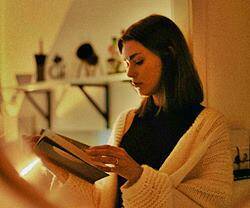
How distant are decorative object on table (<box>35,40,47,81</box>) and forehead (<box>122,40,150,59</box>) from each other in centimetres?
64

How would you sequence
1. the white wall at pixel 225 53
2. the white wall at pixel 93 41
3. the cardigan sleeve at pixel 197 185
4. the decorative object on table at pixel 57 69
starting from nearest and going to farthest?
the cardigan sleeve at pixel 197 185, the white wall at pixel 225 53, the white wall at pixel 93 41, the decorative object on table at pixel 57 69

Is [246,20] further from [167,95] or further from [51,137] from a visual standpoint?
[51,137]

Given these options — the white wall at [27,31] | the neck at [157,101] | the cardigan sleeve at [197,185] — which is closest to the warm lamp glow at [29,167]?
the cardigan sleeve at [197,185]

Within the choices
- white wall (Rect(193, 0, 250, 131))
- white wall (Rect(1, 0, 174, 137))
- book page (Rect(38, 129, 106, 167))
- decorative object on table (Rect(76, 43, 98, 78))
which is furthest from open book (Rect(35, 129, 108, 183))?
decorative object on table (Rect(76, 43, 98, 78))

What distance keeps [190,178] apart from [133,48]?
0.83ft

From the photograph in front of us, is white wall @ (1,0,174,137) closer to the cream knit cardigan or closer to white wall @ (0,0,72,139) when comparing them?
white wall @ (0,0,72,139)

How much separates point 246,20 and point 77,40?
0.59m

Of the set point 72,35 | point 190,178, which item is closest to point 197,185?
point 190,178

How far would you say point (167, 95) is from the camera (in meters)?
0.75

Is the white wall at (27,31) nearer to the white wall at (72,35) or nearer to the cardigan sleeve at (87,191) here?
the white wall at (72,35)

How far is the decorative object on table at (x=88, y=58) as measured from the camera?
129 cm

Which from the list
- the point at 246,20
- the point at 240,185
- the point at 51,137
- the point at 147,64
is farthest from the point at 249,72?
the point at 51,137

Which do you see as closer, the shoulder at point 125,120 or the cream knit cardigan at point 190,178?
the cream knit cardigan at point 190,178

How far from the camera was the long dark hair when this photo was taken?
2.34ft
